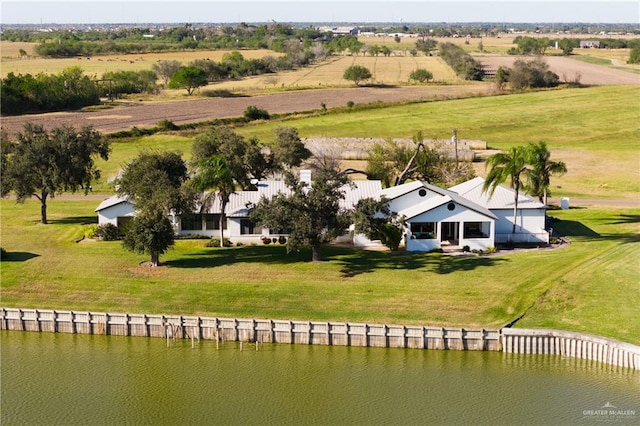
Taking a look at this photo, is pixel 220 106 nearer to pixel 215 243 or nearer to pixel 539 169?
pixel 215 243

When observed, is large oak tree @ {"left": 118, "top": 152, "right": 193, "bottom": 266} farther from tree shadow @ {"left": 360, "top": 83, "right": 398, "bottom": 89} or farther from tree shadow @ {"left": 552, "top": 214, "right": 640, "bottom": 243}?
tree shadow @ {"left": 360, "top": 83, "right": 398, "bottom": 89}

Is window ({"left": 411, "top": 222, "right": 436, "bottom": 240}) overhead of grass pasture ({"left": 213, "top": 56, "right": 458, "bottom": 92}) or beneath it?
beneath

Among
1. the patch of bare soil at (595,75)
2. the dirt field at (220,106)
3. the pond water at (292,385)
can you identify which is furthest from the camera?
the patch of bare soil at (595,75)

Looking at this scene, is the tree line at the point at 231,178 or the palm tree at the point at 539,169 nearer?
the tree line at the point at 231,178

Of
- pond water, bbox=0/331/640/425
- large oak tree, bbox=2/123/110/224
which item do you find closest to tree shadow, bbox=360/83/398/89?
large oak tree, bbox=2/123/110/224

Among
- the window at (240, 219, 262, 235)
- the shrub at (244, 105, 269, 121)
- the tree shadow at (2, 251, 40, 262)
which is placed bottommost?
the tree shadow at (2, 251, 40, 262)

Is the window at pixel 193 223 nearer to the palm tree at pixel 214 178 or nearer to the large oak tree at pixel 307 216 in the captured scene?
the palm tree at pixel 214 178

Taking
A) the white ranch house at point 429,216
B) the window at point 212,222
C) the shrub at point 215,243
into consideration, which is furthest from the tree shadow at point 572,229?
the window at point 212,222

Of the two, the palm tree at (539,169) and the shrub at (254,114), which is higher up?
the shrub at (254,114)
